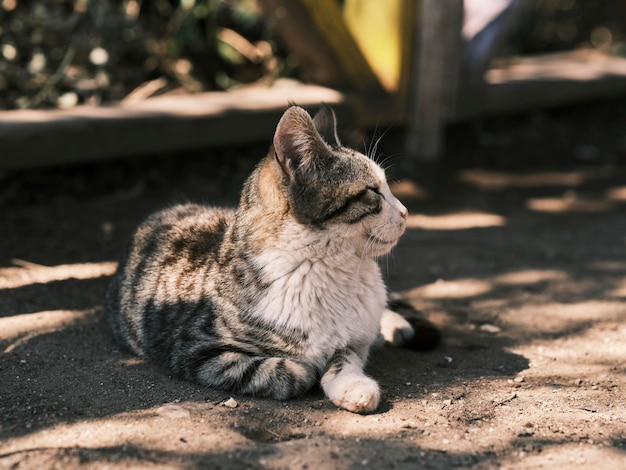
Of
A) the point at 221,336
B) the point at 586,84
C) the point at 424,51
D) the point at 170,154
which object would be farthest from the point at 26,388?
the point at 586,84

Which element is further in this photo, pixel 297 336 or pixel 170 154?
pixel 170 154

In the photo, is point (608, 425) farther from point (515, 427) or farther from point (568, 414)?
point (515, 427)

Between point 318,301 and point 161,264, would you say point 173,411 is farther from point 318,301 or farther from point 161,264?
point 161,264

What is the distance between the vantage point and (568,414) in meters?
3.27

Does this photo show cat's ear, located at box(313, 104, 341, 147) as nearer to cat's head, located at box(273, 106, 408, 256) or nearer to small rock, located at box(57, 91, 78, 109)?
cat's head, located at box(273, 106, 408, 256)

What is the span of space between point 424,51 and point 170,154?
2186 millimetres

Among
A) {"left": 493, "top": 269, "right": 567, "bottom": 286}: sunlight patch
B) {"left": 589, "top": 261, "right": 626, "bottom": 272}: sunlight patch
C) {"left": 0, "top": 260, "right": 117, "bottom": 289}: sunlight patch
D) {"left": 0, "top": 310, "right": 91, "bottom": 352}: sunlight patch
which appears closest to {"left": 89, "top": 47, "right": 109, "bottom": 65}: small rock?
{"left": 0, "top": 260, "right": 117, "bottom": 289}: sunlight patch

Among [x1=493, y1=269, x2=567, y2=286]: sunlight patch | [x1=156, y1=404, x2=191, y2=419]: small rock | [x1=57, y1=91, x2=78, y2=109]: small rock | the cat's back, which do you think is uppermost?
[x1=57, y1=91, x2=78, y2=109]: small rock

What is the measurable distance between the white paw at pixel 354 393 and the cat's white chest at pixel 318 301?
7.3 inches

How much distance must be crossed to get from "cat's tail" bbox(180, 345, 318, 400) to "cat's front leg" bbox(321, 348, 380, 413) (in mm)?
87

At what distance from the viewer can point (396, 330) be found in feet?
13.5

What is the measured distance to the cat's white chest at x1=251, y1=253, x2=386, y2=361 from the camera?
11.2 feet

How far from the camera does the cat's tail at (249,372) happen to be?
3.33 m

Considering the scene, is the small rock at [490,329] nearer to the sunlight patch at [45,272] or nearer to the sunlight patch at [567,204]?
the sunlight patch at [45,272]
